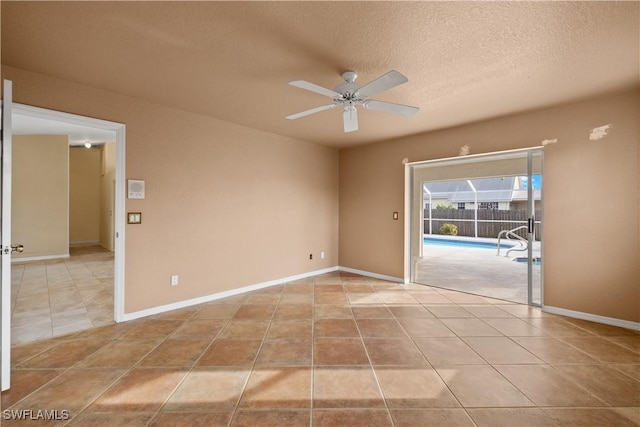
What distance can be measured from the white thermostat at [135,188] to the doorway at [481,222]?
160 inches

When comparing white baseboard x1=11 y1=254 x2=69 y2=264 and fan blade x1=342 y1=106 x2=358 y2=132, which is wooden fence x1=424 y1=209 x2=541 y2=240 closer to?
fan blade x1=342 y1=106 x2=358 y2=132

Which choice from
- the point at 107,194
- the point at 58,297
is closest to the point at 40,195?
the point at 107,194

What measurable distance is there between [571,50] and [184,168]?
13.5 feet

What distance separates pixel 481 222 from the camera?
912 centimetres

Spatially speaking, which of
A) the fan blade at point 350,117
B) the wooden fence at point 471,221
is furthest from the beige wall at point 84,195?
the wooden fence at point 471,221

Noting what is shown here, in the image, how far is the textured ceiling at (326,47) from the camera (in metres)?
1.76

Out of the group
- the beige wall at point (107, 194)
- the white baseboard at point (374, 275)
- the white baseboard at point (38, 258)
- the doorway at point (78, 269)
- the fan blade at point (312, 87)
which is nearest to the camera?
the fan blade at point (312, 87)

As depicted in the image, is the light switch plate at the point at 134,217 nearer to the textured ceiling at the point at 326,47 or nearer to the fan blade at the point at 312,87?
the textured ceiling at the point at 326,47

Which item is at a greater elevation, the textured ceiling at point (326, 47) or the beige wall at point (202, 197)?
the textured ceiling at point (326, 47)

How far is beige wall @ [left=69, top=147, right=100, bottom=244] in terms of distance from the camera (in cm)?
922

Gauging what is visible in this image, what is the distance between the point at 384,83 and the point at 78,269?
23.0 ft

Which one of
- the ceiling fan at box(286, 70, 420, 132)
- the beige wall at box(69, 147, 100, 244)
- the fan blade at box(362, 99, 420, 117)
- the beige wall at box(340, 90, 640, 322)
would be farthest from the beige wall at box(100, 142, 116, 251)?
the beige wall at box(340, 90, 640, 322)

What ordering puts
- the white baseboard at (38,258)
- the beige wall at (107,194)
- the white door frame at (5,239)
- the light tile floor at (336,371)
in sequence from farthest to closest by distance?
the beige wall at (107,194) < the white baseboard at (38,258) < the white door frame at (5,239) < the light tile floor at (336,371)

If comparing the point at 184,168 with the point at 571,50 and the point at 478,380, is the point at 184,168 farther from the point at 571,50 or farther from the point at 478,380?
the point at 571,50
